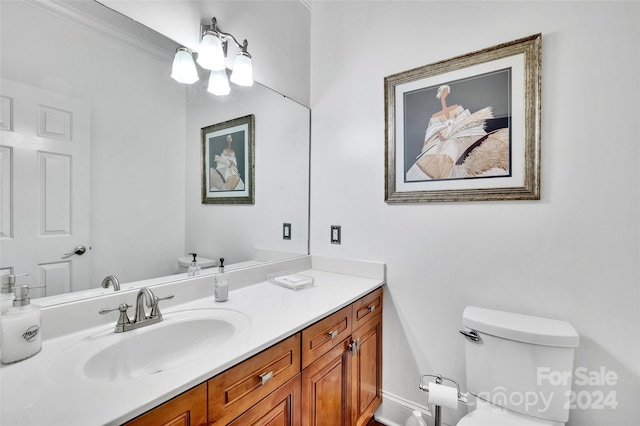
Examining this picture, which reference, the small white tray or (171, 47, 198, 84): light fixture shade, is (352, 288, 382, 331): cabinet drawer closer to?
the small white tray

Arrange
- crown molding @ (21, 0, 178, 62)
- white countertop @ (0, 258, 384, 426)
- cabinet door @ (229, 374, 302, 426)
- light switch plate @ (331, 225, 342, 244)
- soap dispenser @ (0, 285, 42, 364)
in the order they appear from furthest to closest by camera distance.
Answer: light switch plate @ (331, 225, 342, 244)
crown molding @ (21, 0, 178, 62)
cabinet door @ (229, 374, 302, 426)
soap dispenser @ (0, 285, 42, 364)
white countertop @ (0, 258, 384, 426)

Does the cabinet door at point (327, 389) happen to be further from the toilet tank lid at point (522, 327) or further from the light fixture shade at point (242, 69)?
the light fixture shade at point (242, 69)

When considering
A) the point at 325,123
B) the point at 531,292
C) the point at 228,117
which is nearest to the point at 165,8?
the point at 228,117

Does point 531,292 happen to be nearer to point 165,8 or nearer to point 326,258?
point 326,258

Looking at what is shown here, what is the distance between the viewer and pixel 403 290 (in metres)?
1.63

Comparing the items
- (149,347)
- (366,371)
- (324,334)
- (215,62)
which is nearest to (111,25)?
(215,62)

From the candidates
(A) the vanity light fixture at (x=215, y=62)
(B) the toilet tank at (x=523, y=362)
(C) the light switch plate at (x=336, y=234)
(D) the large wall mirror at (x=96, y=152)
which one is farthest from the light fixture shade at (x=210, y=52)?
(B) the toilet tank at (x=523, y=362)

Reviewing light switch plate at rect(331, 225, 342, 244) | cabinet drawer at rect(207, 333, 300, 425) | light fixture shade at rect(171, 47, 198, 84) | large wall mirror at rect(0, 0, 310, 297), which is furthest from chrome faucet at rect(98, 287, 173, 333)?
light switch plate at rect(331, 225, 342, 244)

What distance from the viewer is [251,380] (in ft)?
2.82

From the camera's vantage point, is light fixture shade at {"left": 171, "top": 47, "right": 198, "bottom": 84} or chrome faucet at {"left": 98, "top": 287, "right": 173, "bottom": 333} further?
light fixture shade at {"left": 171, "top": 47, "right": 198, "bottom": 84}

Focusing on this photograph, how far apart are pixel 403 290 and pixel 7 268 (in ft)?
5.43

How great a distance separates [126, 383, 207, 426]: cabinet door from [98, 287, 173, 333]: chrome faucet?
44 cm

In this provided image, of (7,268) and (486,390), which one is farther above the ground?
(7,268)

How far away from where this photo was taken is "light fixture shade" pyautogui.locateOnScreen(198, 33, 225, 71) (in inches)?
52.4
